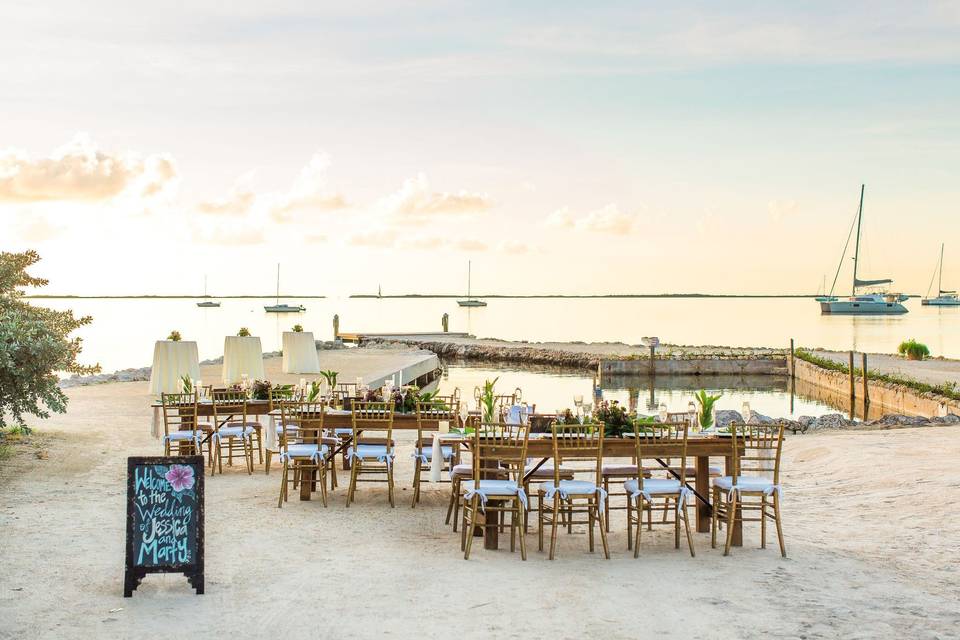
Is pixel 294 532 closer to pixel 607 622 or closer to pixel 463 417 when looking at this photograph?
pixel 463 417

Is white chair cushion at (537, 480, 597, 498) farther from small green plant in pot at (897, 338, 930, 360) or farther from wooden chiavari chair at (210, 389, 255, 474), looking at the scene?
small green plant in pot at (897, 338, 930, 360)

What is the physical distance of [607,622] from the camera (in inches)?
256

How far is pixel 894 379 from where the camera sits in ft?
101

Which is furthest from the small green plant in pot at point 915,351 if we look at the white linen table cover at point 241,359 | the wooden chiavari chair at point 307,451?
the wooden chiavari chair at point 307,451

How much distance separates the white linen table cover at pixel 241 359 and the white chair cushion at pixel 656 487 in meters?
7.82

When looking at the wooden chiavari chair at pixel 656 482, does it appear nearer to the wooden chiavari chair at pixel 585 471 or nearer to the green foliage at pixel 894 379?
the wooden chiavari chair at pixel 585 471

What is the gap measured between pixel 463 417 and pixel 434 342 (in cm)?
4885

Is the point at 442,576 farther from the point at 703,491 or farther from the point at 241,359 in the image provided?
the point at 241,359

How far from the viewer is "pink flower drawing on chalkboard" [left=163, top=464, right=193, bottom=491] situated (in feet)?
23.1

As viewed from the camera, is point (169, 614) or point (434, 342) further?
point (434, 342)

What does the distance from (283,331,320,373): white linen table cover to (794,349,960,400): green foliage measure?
1595 cm

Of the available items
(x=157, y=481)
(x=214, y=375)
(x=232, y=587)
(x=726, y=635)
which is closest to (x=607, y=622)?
(x=726, y=635)

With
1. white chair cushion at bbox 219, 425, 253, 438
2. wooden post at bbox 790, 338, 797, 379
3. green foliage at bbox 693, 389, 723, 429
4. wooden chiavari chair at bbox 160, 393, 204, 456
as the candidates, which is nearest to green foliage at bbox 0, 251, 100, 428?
wooden chiavari chair at bbox 160, 393, 204, 456

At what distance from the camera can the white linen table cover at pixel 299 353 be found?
16.6m
